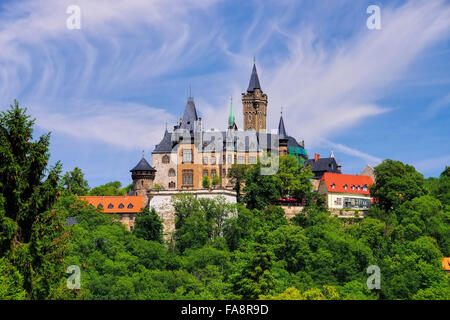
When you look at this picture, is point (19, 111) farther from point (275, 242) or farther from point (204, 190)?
point (204, 190)

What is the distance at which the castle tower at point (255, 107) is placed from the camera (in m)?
101

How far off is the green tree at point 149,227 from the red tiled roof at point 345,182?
22.3 meters

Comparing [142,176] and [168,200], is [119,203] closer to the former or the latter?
[142,176]

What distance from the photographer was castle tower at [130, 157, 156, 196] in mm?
78125

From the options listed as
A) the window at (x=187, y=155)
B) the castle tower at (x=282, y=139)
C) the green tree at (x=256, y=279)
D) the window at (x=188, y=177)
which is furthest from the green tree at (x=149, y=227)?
the castle tower at (x=282, y=139)

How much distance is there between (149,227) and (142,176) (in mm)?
15071

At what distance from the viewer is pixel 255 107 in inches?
3999

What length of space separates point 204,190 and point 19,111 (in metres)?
46.3

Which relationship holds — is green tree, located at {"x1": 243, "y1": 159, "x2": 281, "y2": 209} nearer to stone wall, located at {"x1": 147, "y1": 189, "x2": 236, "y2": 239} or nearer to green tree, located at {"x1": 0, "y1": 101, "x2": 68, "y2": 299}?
stone wall, located at {"x1": 147, "y1": 189, "x2": 236, "y2": 239}

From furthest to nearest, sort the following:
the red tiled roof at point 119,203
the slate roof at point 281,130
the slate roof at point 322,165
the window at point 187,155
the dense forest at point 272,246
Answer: the slate roof at point 322,165, the slate roof at point 281,130, the window at point 187,155, the red tiled roof at point 119,203, the dense forest at point 272,246

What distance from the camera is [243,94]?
10325cm

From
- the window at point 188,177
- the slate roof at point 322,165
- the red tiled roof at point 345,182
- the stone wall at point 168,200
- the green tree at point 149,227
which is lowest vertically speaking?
the green tree at point 149,227

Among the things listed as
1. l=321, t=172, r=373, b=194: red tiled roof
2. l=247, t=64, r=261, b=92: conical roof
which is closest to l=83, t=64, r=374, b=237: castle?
l=321, t=172, r=373, b=194: red tiled roof

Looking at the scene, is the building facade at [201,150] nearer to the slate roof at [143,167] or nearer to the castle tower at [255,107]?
the slate roof at [143,167]
